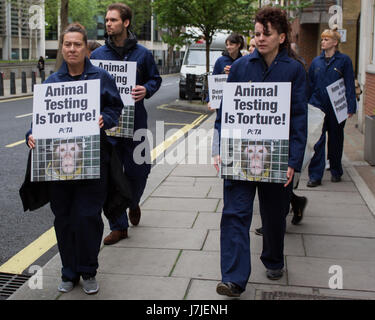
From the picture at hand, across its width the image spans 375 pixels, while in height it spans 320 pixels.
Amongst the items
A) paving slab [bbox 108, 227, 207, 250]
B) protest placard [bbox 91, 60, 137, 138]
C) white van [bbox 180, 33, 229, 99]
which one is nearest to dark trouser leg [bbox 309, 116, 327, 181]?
paving slab [bbox 108, 227, 207, 250]

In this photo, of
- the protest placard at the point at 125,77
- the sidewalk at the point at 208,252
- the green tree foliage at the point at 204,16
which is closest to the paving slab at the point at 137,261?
the sidewalk at the point at 208,252

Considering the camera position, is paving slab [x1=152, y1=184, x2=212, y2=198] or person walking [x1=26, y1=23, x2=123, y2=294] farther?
paving slab [x1=152, y1=184, x2=212, y2=198]

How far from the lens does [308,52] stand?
105 ft

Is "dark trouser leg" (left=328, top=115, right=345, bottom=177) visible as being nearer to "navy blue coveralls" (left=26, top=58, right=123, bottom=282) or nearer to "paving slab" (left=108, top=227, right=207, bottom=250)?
"paving slab" (left=108, top=227, right=207, bottom=250)

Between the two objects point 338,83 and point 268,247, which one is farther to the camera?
point 338,83

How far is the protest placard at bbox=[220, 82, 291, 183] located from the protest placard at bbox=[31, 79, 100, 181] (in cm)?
86

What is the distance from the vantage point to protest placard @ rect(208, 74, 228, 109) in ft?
25.7

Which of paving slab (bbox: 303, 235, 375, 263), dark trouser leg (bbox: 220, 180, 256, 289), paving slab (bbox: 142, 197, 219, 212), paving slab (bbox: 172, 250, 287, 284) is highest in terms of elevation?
dark trouser leg (bbox: 220, 180, 256, 289)

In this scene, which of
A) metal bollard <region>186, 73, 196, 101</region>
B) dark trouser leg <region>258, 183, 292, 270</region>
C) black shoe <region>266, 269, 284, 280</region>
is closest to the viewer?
dark trouser leg <region>258, 183, 292, 270</region>

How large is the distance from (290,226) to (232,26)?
1745cm

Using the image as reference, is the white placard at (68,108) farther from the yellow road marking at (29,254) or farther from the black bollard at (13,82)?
the black bollard at (13,82)

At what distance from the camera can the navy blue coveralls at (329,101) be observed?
7.21 metres
